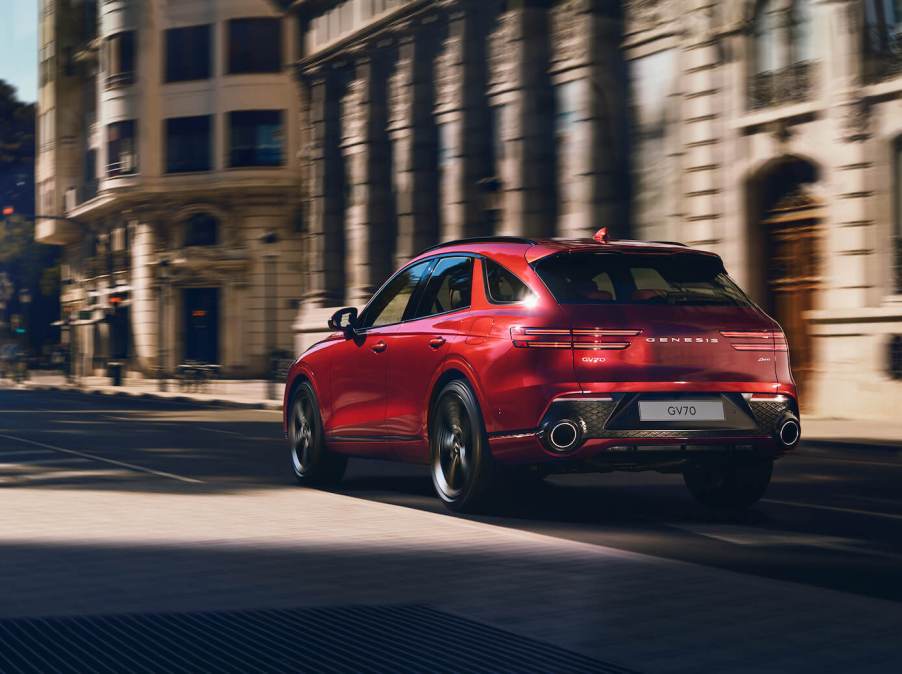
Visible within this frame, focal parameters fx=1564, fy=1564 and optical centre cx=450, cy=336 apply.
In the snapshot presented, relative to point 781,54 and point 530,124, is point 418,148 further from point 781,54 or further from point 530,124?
point 781,54

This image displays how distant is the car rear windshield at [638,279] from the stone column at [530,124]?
23.0m

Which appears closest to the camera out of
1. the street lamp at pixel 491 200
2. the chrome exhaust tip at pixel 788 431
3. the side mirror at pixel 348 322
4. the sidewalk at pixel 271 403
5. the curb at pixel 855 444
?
the chrome exhaust tip at pixel 788 431

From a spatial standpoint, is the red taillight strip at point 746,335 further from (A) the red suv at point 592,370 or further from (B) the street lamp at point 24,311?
(B) the street lamp at point 24,311

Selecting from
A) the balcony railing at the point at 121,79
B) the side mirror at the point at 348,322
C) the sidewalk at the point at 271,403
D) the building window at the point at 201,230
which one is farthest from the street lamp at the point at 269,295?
the side mirror at the point at 348,322

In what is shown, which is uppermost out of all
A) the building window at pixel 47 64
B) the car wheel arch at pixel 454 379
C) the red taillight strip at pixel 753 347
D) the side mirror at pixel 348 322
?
the building window at pixel 47 64

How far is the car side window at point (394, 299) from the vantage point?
422 inches

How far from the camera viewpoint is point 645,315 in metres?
8.96

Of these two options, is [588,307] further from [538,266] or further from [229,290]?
[229,290]

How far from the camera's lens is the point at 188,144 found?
174 feet

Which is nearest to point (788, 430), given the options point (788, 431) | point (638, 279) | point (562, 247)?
point (788, 431)

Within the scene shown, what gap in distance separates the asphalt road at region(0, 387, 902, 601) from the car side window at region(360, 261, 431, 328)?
1.25 m

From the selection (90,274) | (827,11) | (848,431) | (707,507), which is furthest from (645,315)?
(90,274)

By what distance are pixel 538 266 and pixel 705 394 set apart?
1238 millimetres

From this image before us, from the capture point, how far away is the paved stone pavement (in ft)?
→ 17.8
